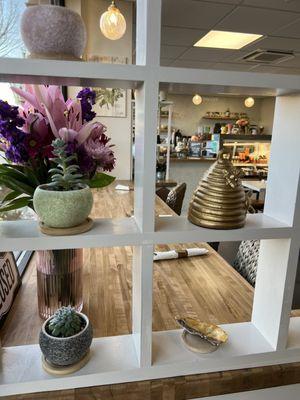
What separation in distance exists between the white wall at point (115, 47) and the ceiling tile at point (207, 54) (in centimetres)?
112

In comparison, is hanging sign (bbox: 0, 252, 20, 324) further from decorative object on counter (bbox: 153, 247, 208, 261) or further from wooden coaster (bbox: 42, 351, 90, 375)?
decorative object on counter (bbox: 153, 247, 208, 261)

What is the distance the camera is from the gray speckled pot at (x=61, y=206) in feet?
1.87

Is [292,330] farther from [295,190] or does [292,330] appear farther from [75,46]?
[75,46]

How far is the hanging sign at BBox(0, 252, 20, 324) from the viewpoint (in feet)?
2.72

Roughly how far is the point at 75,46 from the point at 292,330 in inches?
35.2

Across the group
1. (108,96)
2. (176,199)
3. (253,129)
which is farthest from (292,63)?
(176,199)

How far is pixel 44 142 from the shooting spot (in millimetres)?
665

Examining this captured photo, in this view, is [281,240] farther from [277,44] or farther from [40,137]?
[277,44]

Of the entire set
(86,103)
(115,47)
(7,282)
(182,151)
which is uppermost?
(115,47)

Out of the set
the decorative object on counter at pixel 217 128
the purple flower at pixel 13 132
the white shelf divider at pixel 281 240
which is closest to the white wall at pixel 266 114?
the decorative object on counter at pixel 217 128

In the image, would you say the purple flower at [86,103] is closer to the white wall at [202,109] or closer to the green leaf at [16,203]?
the green leaf at [16,203]

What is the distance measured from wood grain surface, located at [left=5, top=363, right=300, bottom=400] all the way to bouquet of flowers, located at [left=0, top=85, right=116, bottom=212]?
45 cm

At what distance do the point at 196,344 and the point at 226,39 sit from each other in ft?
12.5

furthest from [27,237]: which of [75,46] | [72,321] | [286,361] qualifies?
[286,361]
